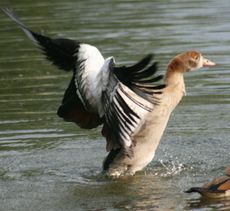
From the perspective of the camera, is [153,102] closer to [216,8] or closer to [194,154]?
[194,154]

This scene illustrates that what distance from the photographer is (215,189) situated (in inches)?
354

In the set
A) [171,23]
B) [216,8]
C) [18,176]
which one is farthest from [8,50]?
[18,176]

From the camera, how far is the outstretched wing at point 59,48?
1010cm

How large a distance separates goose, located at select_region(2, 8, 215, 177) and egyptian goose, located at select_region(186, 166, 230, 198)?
1036 mm

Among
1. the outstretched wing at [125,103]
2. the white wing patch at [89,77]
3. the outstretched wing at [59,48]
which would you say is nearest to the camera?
the outstretched wing at [125,103]

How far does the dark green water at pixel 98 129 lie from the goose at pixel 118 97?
1.12ft

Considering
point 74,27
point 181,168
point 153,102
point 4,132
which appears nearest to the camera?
point 153,102

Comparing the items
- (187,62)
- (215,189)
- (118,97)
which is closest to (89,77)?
(118,97)

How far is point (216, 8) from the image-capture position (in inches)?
787

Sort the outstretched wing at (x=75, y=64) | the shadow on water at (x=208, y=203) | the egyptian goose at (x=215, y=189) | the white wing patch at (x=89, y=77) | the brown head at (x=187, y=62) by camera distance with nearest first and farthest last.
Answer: the shadow on water at (x=208, y=203)
the egyptian goose at (x=215, y=189)
the white wing patch at (x=89, y=77)
the outstretched wing at (x=75, y=64)
the brown head at (x=187, y=62)

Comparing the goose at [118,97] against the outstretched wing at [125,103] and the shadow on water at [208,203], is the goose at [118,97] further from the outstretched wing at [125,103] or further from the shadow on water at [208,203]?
the shadow on water at [208,203]

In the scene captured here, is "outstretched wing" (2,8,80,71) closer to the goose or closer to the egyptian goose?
the goose

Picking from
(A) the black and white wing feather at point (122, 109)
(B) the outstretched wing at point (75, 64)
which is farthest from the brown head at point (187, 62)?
(B) the outstretched wing at point (75, 64)

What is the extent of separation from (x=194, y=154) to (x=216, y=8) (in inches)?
375
